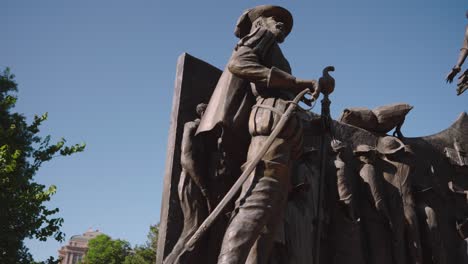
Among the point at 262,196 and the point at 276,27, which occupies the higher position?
the point at 276,27

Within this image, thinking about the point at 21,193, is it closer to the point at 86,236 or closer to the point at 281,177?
the point at 281,177

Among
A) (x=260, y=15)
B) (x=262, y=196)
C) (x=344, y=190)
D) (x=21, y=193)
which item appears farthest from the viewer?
(x=21, y=193)

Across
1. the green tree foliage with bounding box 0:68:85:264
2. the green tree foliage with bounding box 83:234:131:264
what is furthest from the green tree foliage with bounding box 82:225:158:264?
the green tree foliage with bounding box 0:68:85:264

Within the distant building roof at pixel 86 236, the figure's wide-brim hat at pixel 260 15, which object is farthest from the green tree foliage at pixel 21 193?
the distant building roof at pixel 86 236

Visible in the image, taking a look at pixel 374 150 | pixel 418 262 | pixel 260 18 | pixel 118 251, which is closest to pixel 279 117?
pixel 260 18

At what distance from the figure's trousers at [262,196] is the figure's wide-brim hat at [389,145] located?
277 centimetres

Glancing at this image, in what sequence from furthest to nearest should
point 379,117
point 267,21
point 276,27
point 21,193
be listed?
point 21,193, point 379,117, point 267,21, point 276,27

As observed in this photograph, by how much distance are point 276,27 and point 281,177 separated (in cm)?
172

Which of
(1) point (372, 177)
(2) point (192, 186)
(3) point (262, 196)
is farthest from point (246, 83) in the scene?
(1) point (372, 177)

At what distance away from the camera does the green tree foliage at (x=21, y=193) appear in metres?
11.5

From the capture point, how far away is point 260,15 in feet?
17.2

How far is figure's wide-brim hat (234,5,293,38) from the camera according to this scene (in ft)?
17.1

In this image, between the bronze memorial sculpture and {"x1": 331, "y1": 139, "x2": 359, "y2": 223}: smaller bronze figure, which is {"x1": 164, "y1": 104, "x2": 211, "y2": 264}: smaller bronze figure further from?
{"x1": 331, "y1": 139, "x2": 359, "y2": 223}: smaller bronze figure

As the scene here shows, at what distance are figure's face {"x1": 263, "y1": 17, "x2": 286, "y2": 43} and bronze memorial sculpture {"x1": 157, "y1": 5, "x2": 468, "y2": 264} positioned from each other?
0.04 feet
